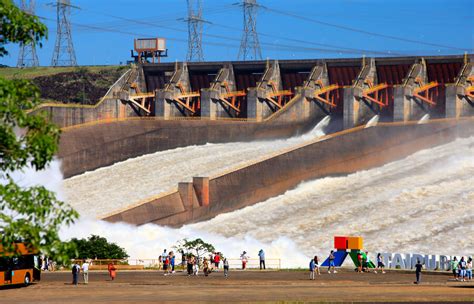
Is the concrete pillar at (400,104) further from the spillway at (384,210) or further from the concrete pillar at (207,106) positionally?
the concrete pillar at (207,106)

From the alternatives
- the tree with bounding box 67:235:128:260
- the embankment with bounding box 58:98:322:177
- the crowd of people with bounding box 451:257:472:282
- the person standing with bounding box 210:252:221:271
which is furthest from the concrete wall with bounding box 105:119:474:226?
the crowd of people with bounding box 451:257:472:282

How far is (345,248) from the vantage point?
182 feet

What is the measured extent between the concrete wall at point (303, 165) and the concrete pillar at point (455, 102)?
2090 mm

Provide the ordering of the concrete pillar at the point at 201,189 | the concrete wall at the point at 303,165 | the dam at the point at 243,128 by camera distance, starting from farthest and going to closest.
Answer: the dam at the point at 243,128, the concrete pillar at the point at 201,189, the concrete wall at the point at 303,165

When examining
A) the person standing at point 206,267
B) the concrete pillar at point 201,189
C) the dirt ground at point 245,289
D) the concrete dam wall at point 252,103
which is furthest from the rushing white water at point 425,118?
the person standing at point 206,267

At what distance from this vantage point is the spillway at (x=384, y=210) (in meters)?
58.8

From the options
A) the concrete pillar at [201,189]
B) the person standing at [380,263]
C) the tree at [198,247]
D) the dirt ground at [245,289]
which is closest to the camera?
the dirt ground at [245,289]

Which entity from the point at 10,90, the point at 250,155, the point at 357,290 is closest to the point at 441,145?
the point at 250,155

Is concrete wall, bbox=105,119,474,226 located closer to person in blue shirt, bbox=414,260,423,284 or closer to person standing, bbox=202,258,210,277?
person standing, bbox=202,258,210,277

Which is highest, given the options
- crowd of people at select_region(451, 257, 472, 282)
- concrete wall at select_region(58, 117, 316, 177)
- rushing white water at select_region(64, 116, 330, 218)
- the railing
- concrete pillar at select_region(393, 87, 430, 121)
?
concrete pillar at select_region(393, 87, 430, 121)

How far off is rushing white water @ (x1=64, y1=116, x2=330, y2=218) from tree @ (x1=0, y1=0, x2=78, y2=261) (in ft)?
175

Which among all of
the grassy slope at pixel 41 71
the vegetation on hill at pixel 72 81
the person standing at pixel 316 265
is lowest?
the person standing at pixel 316 265

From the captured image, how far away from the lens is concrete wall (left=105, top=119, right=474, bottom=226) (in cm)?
6788

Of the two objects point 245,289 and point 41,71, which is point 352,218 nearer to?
point 245,289
